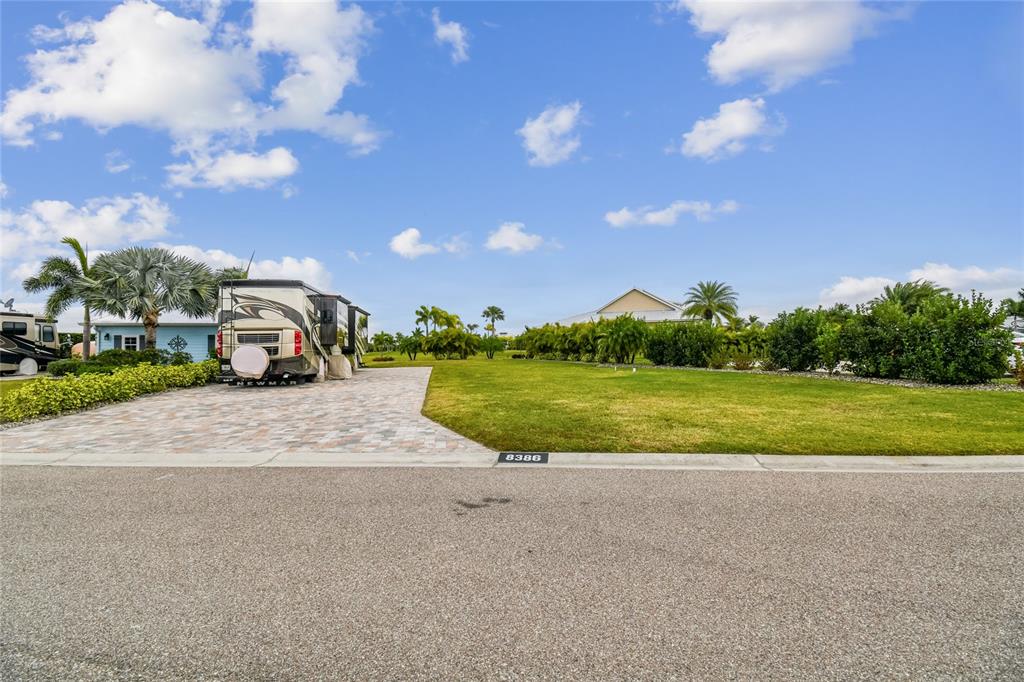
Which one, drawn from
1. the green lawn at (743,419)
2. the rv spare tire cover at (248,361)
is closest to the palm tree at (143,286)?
the rv spare tire cover at (248,361)

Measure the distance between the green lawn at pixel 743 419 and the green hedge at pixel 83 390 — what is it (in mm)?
7650

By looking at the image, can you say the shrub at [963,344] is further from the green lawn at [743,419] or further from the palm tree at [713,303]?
the palm tree at [713,303]

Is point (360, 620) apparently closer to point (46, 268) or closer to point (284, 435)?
point (284, 435)

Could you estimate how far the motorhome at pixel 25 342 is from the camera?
21.7 metres

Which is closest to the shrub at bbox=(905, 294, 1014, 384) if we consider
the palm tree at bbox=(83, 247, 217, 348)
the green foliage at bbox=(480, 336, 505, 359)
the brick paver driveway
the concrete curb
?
the concrete curb

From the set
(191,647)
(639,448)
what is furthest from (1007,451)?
(191,647)

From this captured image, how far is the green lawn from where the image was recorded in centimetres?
707

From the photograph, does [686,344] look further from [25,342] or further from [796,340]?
[25,342]

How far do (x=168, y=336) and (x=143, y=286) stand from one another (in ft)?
27.4

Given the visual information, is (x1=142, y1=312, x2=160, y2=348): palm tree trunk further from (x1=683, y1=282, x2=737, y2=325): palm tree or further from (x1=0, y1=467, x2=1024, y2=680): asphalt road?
(x1=683, y1=282, x2=737, y2=325): palm tree

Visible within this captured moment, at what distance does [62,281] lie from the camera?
76.3 ft

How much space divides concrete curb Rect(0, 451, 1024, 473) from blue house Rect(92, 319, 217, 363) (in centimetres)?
2257

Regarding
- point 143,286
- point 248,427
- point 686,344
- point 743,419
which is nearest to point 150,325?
point 143,286

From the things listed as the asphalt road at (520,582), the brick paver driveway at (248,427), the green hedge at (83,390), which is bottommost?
the asphalt road at (520,582)
